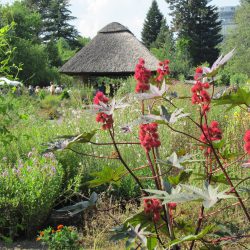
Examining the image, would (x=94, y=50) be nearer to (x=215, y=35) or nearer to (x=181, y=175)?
(x=215, y=35)

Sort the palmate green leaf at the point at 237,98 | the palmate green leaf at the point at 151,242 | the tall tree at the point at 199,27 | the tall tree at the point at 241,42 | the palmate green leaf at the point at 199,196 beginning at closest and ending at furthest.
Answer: the palmate green leaf at the point at 199,196
the palmate green leaf at the point at 237,98
the palmate green leaf at the point at 151,242
the tall tree at the point at 241,42
the tall tree at the point at 199,27

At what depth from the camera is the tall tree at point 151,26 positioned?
5281 centimetres

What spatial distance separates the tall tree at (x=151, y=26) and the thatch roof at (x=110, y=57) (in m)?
26.4

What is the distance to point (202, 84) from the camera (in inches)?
63.2

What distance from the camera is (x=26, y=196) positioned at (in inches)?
162

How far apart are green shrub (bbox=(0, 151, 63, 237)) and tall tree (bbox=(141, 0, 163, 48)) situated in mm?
49122

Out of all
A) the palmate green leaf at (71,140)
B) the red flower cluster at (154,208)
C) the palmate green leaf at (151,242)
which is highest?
the palmate green leaf at (71,140)

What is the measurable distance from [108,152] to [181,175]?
154 inches

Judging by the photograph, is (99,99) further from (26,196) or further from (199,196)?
(26,196)

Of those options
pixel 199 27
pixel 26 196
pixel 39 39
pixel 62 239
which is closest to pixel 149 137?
pixel 62 239

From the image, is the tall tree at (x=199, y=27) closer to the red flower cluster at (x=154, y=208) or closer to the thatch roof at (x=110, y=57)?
the thatch roof at (x=110, y=57)

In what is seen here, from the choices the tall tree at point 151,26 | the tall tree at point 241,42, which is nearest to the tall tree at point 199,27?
the tall tree at point 241,42

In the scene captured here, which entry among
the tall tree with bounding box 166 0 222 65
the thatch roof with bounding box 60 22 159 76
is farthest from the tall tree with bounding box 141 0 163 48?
the thatch roof with bounding box 60 22 159 76

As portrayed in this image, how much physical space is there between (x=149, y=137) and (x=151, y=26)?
5258 centimetres
